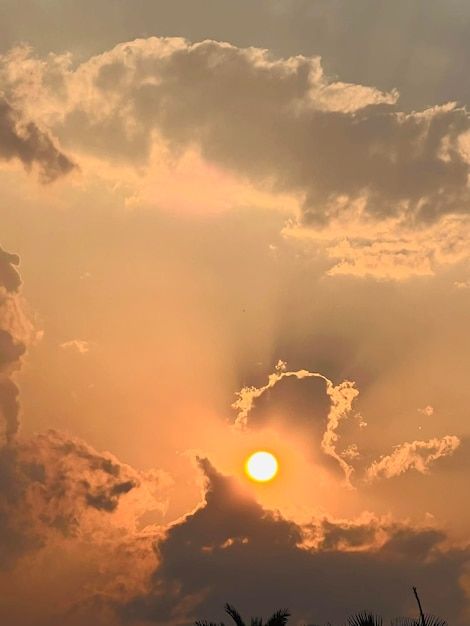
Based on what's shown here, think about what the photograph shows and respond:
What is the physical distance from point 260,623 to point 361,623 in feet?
24.5

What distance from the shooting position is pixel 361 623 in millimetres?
40656

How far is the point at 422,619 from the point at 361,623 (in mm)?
2748

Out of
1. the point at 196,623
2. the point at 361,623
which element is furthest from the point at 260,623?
the point at 361,623

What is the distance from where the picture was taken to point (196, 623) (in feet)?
145

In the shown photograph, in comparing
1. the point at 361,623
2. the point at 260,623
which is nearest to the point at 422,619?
the point at 361,623

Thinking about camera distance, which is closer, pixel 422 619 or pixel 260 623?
pixel 422 619

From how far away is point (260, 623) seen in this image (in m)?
46.3

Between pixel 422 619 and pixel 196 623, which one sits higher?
pixel 196 623

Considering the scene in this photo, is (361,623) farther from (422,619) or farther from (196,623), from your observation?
(196,623)

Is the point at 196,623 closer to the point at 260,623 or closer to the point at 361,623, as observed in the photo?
the point at 260,623

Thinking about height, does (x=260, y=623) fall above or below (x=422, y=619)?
above

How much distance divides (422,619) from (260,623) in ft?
32.1

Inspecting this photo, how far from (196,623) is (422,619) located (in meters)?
11.2

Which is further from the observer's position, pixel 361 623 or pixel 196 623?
pixel 196 623
